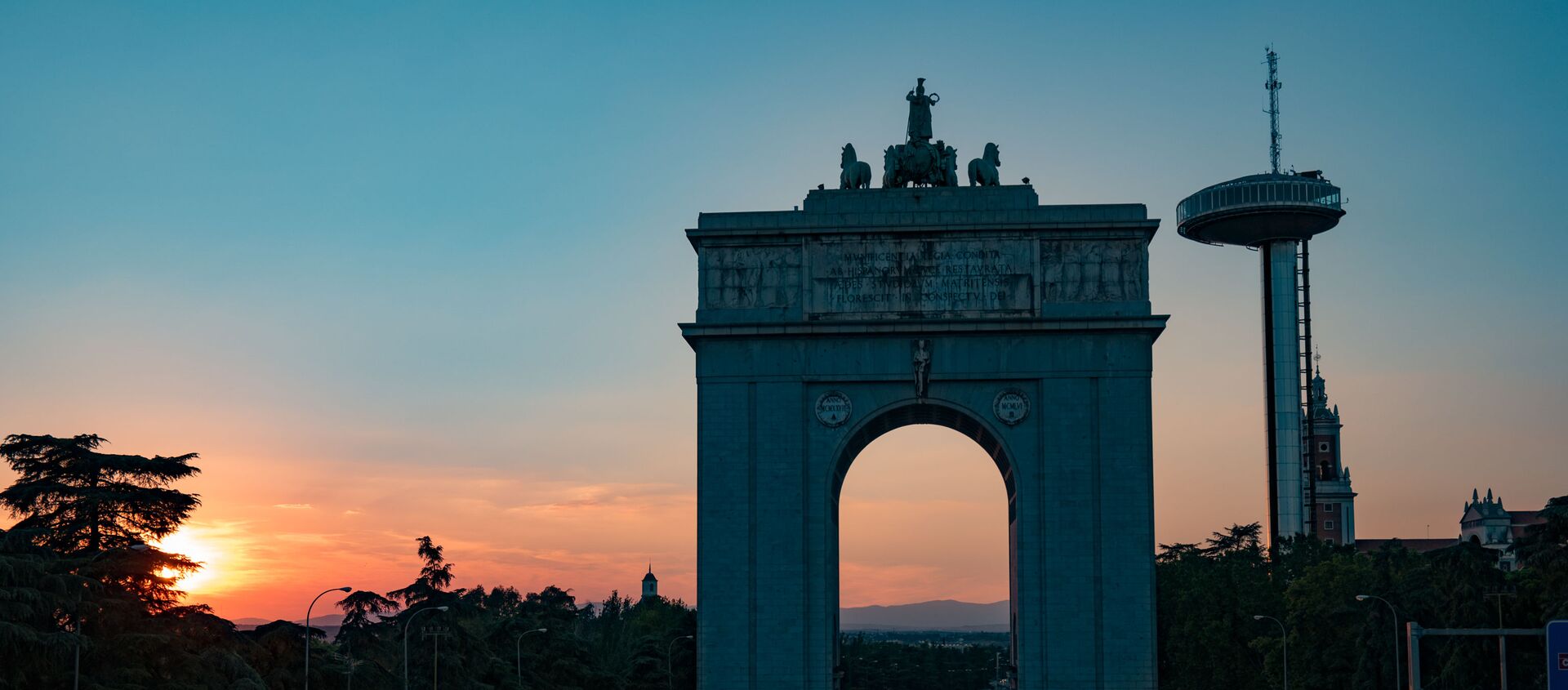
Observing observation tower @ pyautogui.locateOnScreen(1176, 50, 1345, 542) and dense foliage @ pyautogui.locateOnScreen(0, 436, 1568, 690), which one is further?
observation tower @ pyautogui.locateOnScreen(1176, 50, 1345, 542)

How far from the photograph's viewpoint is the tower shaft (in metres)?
141

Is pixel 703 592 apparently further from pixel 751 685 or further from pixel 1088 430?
pixel 1088 430

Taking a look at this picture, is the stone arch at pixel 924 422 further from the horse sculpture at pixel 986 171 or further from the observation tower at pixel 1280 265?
the observation tower at pixel 1280 265

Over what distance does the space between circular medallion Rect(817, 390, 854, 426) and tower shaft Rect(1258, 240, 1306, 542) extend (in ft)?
308

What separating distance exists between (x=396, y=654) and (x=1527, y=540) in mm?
44448

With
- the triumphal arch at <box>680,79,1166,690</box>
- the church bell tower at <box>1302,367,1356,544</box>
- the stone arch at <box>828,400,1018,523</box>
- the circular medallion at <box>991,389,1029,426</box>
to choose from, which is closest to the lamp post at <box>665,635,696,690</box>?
the stone arch at <box>828,400,1018,523</box>

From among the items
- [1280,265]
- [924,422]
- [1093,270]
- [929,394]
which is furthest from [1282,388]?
[929,394]

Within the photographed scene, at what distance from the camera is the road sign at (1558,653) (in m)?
36.9

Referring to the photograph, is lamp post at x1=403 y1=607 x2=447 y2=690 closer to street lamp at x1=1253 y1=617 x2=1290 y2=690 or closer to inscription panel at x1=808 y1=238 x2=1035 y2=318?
inscription panel at x1=808 y1=238 x2=1035 y2=318

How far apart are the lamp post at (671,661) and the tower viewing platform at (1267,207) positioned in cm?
6439

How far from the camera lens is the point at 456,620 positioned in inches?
2736

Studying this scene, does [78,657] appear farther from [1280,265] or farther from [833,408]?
[1280,265]

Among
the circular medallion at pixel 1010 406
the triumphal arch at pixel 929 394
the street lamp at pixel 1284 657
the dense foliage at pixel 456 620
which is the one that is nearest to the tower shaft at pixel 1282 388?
the dense foliage at pixel 456 620

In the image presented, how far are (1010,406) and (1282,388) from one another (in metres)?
92.4
